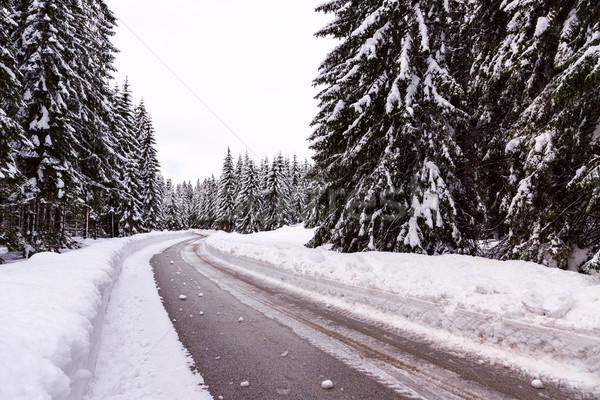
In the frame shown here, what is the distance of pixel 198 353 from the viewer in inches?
159

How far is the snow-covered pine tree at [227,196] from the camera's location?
165 ft

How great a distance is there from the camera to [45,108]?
1280 centimetres

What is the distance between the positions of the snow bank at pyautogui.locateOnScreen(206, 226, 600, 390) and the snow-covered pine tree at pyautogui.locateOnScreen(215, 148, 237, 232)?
4512cm

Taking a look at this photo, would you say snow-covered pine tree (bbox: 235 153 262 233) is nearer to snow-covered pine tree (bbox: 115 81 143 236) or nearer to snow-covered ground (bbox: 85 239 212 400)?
snow-covered pine tree (bbox: 115 81 143 236)

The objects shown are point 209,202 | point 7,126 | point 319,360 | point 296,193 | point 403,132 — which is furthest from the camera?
point 209,202

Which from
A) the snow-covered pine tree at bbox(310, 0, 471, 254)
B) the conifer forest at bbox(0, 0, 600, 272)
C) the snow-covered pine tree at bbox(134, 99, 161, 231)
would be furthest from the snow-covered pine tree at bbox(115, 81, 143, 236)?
the snow-covered pine tree at bbox(310, 0, 471, 254)

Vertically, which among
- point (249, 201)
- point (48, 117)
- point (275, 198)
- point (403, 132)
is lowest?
point (403, 132)

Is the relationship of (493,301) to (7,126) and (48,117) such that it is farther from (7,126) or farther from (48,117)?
(48,117)

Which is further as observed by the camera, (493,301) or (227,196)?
(227,196)

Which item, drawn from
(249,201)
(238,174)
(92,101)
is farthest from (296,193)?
(92,101)

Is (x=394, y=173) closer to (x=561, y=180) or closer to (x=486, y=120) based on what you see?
(x=486, y=120)

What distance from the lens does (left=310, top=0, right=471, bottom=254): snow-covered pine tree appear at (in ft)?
27.0

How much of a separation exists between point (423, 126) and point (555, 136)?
363 centimetres

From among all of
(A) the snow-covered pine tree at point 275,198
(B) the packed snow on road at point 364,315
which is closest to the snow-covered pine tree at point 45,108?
(B) the packed snow on road at point 364,315
